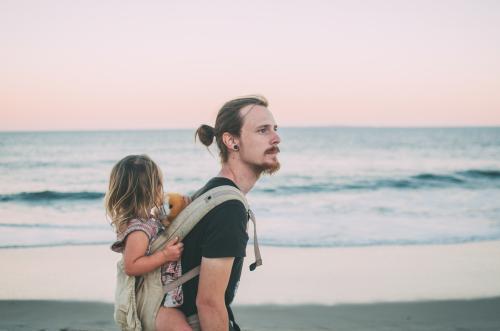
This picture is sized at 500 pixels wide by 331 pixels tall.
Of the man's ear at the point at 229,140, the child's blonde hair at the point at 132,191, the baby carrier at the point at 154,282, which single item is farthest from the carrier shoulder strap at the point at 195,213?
the child's blonde hair at the point at 132,191

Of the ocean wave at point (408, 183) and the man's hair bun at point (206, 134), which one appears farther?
the ocean wave at point (408, 183)

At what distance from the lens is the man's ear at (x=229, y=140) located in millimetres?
2451

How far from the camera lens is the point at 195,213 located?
7.31 ft

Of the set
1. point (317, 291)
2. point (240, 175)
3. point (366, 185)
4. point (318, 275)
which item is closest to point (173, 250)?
point (240, 175)

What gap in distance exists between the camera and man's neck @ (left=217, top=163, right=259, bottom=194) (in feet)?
7.98

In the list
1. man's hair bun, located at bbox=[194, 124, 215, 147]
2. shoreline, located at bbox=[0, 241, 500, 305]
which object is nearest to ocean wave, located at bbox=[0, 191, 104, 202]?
shoreline, located at bbox=[0, 241, 500, 305]

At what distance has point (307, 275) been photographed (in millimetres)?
8766

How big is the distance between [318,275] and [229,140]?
6.68 m

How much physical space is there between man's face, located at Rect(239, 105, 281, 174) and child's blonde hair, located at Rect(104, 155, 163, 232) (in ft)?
2.19

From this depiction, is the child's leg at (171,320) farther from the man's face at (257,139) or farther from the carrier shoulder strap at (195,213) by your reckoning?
the man's face at (257,139)

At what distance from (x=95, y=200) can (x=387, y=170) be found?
21.5 meters

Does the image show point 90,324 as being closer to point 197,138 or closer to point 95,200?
point 197,138

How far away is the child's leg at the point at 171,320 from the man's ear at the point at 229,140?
73cm

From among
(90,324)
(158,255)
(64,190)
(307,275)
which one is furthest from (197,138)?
(64,190)
